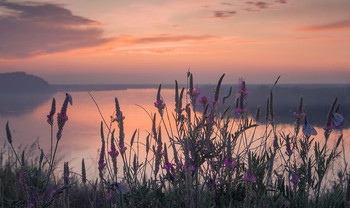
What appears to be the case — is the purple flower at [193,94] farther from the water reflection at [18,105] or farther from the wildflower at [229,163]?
the water reflection at [18,105]

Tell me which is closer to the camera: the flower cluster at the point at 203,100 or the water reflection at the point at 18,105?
the flower cluster at the point at 203,100

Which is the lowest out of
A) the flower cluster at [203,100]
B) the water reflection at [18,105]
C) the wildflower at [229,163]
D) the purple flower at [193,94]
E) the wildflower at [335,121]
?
the water reflection at [18,105]

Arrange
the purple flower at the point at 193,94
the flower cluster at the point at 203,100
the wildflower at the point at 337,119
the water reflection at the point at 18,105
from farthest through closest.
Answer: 1. the water reflection at the point at 18,105
2. the flower cluster at the point at 203,100
3. the purple flower at the point at 193,94
4. the wildflower at the point at 337,119

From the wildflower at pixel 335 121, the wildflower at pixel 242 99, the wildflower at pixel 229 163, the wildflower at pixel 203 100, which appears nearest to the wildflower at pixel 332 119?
the wildflower at pixel 335 121

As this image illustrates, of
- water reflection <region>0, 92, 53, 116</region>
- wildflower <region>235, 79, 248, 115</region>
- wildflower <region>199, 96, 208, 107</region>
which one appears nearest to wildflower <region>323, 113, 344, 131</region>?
wildflower <region>235, 79, 248, 115</region>

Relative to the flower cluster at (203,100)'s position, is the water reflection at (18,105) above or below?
below


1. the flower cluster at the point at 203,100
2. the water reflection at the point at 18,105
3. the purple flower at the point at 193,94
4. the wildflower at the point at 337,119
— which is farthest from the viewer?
the water reflection at the point at 18,105

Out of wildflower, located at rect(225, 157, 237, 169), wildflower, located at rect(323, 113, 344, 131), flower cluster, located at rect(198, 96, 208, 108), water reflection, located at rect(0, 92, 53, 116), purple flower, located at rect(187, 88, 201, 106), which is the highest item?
purple flower, located at rect(187, 88, 201, 106)

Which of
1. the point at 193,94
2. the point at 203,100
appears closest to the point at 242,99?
the point at 203,100

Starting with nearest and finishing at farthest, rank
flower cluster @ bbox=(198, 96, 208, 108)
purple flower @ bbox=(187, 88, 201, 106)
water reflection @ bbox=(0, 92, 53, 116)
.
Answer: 1. purple flower @ bbox=(187, 88, 201, 106)
2. flower cluster @ bbox=(198, 96, 208, 108)
3. water reflection @ bbox=(0, 92, 53, 116)

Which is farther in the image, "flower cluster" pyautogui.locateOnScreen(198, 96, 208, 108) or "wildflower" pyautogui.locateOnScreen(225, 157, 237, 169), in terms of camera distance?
"flower cluster" pyautogui.locateOnScreen(198, 96, 208, 108)

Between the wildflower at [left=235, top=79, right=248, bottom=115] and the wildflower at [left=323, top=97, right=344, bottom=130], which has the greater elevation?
the wildflower at [left=235, top=79, right=248, bottom=115]

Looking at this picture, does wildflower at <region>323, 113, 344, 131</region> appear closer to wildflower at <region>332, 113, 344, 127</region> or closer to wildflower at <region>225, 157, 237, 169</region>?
wildflower at <region>332, 113, 344, 127</region>

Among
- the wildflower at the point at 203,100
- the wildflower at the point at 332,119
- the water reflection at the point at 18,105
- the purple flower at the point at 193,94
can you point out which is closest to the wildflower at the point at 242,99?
the wildflower at the point at 203,100
